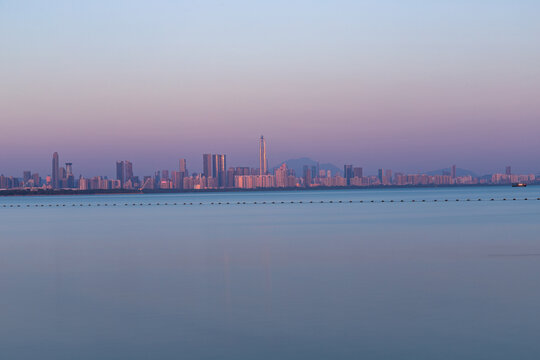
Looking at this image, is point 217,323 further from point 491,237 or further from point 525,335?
point 491,237

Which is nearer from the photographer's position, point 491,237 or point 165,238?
point 491,237

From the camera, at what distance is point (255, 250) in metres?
34.8

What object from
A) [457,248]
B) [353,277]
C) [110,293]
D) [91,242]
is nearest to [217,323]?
[110,293]

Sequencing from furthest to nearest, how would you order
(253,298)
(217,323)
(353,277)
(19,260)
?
1. (19,260)
2. (353,277)
3. (253,298)
4. (217,323)

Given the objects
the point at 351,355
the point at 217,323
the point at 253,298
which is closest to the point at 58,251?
the point at 253,298

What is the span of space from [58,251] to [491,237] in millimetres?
24006

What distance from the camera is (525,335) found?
1407 cm

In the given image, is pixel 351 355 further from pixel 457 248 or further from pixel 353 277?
pixel 457 248

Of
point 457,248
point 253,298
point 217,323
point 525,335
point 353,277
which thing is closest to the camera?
point 525,335

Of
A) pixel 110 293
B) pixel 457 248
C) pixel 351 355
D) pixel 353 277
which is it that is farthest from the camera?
pixel 457 248

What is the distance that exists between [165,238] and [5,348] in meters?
30.5

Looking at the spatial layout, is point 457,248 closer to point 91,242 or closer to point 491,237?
point 491,237

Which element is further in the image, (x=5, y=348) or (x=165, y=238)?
(x=165, y=238)

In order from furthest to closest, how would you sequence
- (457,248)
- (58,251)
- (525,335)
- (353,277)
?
1. (58,251)
2. (457,248)
3. (353,277)
4. (525,335)
